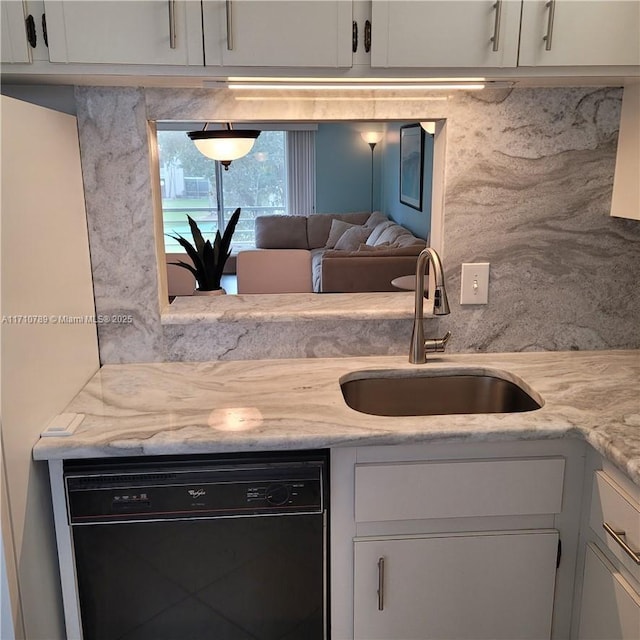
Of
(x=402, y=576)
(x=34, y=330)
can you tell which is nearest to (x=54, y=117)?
(x=34, y=330)

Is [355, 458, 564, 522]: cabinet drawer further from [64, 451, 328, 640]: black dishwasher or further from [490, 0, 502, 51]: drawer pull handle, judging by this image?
[490, 0, 502, 51]: drawer pull handle

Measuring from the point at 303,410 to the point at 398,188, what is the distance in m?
6.03

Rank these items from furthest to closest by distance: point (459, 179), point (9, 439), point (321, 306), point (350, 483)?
point (321, 306)
point (459, 179)
point (350, 483)
point (9, 439)

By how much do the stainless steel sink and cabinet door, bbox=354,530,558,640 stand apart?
43cm

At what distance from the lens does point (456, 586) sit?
1.50 m

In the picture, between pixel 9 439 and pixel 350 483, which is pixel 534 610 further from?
pixel 9 439

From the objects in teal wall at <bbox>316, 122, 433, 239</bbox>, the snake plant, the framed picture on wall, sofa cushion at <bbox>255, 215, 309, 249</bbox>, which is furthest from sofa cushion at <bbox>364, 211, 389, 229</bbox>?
the snake plant

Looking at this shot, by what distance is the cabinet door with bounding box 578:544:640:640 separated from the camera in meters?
1.27

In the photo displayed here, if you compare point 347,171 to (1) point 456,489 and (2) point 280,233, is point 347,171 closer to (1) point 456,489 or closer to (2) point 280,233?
(2) point 280,233

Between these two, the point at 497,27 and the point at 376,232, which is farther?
the point at 376,232

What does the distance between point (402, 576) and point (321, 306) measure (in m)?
0.82

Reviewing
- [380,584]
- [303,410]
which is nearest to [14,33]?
[303,410]

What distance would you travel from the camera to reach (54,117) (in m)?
1.51

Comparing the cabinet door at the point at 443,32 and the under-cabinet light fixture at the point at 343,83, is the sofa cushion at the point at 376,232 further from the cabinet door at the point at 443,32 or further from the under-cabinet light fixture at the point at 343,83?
the cabinet door at the point at 443,32
